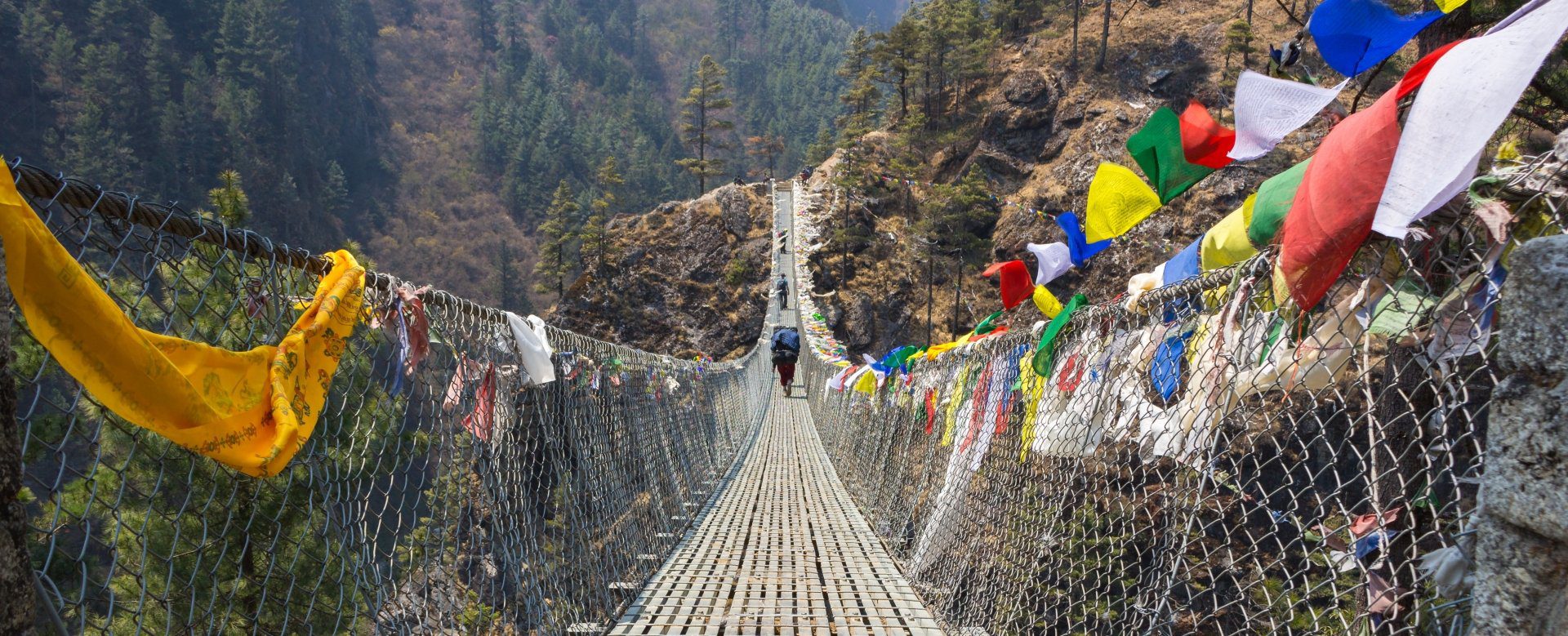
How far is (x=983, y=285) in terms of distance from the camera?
27891mm

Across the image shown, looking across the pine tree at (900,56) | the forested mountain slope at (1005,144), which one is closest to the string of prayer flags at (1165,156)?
the forested mountain slope at (1005,144)

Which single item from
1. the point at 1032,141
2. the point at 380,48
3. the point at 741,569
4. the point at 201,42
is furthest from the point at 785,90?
the point at 741,569

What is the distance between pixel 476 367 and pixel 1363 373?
6.66 ft

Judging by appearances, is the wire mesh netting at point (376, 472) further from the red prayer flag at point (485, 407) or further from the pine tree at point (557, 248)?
the pine tree at point (557, 248)

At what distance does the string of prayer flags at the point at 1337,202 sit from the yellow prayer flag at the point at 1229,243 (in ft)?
1.59

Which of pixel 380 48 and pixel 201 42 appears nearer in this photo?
pixel 201 42

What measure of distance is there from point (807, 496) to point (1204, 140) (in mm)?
4540

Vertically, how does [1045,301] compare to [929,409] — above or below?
above

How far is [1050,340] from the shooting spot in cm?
241

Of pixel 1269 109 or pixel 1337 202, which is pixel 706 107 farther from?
pixel 1337 202

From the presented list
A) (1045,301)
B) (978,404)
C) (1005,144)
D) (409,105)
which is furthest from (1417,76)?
(409,105)

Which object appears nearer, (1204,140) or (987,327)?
(1204,140)

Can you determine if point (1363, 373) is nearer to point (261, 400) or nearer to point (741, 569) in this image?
point (261, 400)

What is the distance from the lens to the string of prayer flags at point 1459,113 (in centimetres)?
101
